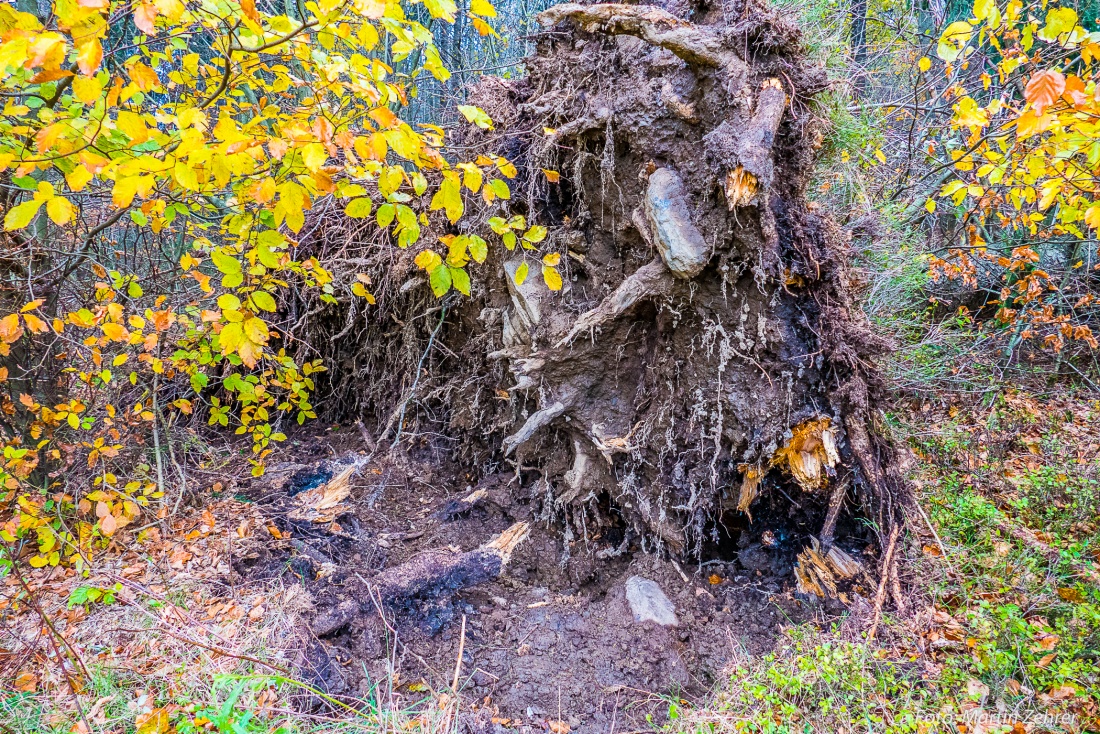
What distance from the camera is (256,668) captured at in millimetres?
2328

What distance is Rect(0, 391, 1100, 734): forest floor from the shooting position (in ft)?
7.03

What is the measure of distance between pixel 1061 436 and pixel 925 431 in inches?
46.2

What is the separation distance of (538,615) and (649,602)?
62 cm

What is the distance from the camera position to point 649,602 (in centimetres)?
289

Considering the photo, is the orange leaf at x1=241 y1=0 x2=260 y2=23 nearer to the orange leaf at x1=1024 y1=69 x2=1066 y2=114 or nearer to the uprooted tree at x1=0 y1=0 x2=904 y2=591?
the uprooted tree at x1=0 y1=0 x2=904 y2=591

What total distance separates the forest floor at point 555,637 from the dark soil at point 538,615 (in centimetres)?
1

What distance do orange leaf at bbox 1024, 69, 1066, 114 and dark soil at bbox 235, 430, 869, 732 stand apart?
7.03 feet

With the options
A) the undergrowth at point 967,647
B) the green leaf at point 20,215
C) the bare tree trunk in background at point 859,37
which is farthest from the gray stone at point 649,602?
the bare tree trunk in background at point 859,37

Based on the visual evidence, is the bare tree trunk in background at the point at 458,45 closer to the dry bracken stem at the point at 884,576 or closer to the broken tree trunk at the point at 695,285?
the broken tree trunk at the point at 695,285

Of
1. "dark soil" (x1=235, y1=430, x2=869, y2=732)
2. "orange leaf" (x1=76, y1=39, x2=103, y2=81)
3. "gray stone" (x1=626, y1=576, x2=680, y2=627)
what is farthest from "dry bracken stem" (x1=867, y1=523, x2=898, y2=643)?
"orange leaf" (x1=76, y1=39, x2=103, y2=81)

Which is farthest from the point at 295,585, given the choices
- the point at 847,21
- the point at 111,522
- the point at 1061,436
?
the point at 1061,436

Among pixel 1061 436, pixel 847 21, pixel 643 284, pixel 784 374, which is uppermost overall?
pixel 847 21

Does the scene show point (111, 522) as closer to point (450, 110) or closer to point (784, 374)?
point (784, 374)

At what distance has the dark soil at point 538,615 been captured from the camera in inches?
98.5
